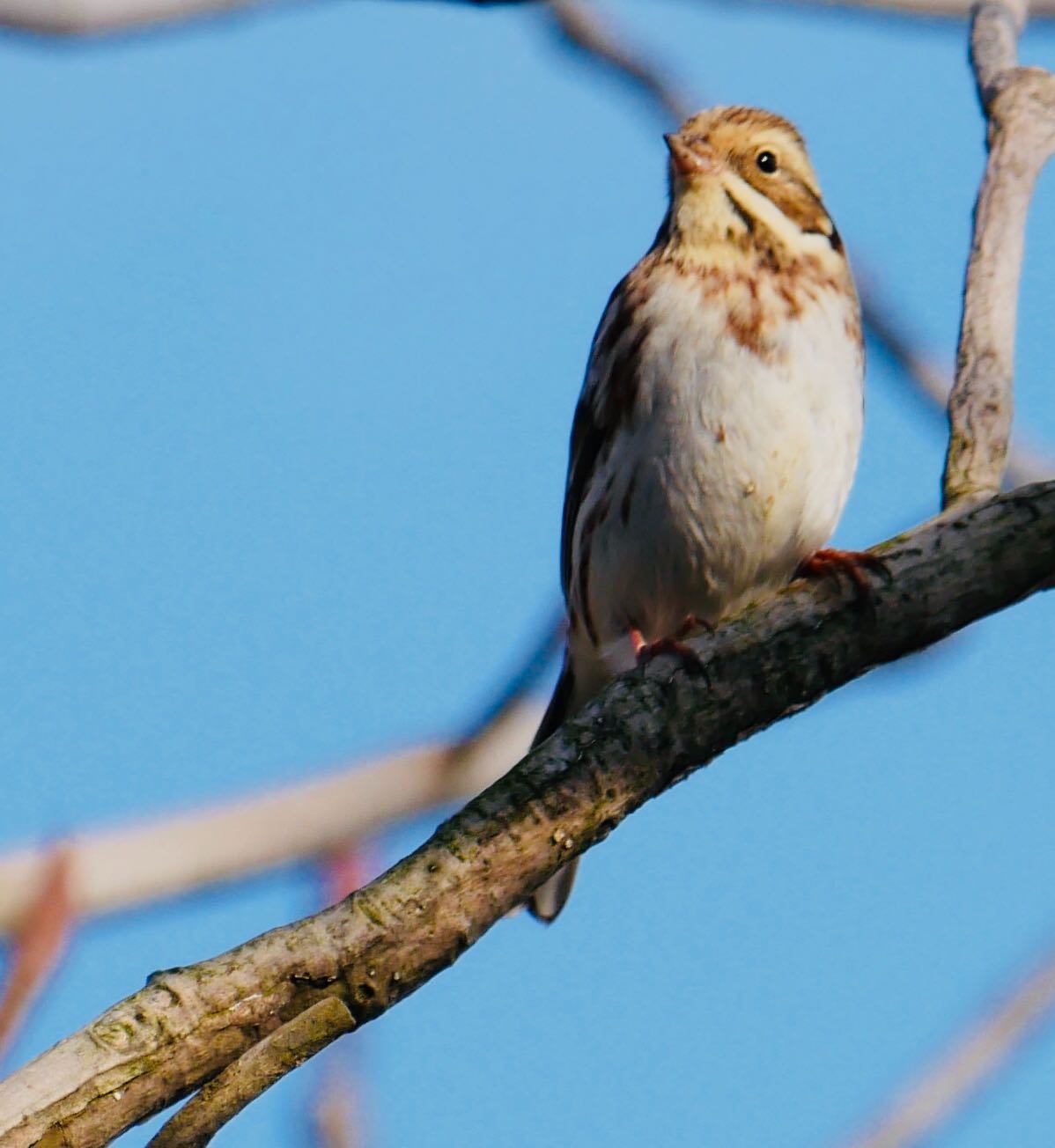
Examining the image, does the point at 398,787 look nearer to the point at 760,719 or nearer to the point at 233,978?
the point at 760,719

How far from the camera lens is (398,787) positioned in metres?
4.92

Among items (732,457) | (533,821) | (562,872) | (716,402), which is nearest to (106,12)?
(716,402)

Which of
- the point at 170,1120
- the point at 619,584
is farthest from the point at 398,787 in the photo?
the point at 170,1120

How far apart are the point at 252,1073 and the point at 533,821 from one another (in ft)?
2.50

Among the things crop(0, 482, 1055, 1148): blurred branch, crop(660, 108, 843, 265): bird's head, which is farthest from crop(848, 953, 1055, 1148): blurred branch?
crop(660, 108, 843, 265): bird's head

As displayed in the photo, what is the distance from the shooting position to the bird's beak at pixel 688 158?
5.14 meters

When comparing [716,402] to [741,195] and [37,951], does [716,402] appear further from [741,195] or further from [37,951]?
[37,951]

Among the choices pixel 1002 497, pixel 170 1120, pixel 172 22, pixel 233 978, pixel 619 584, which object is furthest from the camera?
pixel 619 584

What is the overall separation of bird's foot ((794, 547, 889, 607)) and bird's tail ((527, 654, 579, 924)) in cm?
159

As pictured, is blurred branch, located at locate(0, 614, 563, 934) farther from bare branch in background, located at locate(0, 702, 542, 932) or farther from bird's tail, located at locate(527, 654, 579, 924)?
bird's tail, located at locate(527, 654, 579, 924)

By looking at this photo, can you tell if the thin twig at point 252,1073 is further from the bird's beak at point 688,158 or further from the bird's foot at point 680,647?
the bird's beak at point 688,158

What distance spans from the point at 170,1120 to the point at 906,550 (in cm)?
181

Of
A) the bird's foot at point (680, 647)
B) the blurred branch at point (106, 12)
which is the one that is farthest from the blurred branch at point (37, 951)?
the blurred branch at point (106, 12)

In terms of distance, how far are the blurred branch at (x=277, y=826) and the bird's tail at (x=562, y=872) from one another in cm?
33
